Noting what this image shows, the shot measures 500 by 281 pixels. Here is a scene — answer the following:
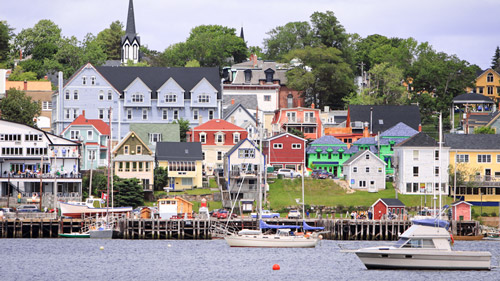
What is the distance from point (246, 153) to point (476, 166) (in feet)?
Result: 85.1

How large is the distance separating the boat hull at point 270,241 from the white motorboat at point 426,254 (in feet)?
54.1

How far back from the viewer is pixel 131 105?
13838cm

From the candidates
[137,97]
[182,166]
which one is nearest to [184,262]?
[182,166]

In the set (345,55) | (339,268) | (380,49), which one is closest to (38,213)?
(339,268)

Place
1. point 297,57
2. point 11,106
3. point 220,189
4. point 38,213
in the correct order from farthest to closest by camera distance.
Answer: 1. point 297,57
2. point 11,106
3. point 220,189
4. point 38,213

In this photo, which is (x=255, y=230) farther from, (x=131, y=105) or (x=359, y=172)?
(x=131, y=105)

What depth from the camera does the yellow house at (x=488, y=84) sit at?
572 feet

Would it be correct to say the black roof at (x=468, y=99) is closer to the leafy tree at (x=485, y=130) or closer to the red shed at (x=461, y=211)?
the leafy tree at (x=485, y=130)

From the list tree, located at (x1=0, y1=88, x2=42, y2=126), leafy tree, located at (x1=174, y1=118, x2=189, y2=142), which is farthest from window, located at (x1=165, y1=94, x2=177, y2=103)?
tree, located at (x1=0, y1=88, x2=42, y2=126)

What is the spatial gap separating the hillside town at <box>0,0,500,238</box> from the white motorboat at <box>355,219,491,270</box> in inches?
884

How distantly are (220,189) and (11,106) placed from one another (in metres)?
35.8

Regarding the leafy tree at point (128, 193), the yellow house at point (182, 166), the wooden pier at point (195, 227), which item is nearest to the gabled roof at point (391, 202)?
the wooden pier at point (195, 227)

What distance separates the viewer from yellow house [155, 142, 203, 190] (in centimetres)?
11694

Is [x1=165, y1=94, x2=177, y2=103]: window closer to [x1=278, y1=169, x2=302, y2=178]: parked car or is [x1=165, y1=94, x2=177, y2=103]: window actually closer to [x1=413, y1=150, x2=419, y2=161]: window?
[x1=278, y1=169, x2=302, y2=178]: parked car
